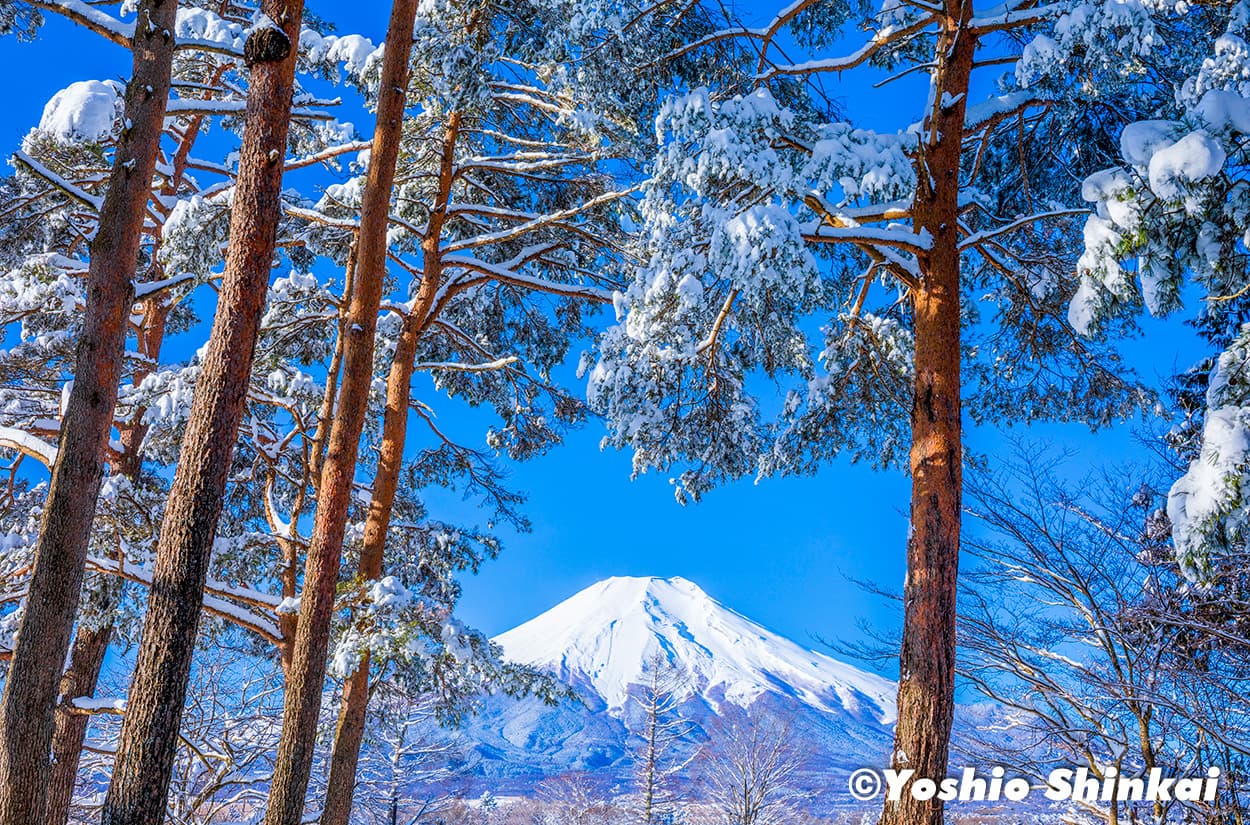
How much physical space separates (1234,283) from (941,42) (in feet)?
11.4

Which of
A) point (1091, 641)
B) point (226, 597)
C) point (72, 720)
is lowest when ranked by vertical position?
point (72, 720)

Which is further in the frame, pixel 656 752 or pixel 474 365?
pixel 656 752

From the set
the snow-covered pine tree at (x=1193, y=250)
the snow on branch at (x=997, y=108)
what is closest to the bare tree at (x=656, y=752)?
the snow on branch at (x=997, y=108)

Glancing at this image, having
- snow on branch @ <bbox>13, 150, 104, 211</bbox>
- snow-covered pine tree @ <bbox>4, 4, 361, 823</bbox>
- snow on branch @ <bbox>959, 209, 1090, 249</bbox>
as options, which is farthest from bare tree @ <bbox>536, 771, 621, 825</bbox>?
snow on branch @ <bbox>959, 209, 1090, 249</bbox>

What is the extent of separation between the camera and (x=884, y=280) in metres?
8.38

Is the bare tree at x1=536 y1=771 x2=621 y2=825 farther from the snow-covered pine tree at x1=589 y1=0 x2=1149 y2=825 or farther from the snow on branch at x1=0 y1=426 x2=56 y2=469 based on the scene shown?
the snow on branch at x1=0 y1=426 x2=56 y2=469

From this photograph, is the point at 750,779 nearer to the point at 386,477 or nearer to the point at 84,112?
the point at 386,477

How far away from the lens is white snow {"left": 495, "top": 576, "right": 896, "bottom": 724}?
11162 centimetres

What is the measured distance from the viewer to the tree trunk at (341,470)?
19.2 ft

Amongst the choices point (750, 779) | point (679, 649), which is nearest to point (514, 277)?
point (750, 779)

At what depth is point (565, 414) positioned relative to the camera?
33.9 ft

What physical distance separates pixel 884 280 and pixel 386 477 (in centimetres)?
515

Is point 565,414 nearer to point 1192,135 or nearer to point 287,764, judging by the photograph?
point 287,764

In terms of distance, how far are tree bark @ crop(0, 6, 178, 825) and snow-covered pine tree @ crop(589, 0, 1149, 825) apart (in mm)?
3437
